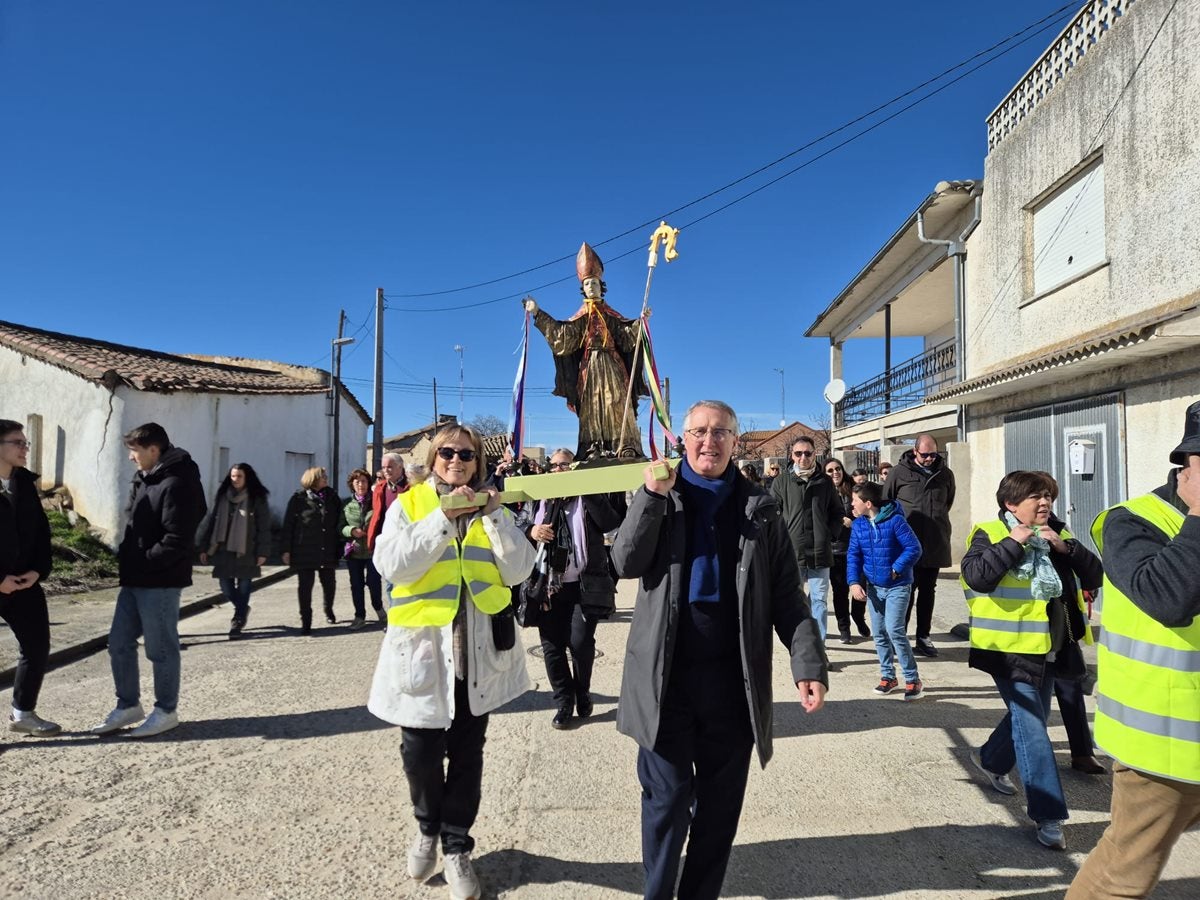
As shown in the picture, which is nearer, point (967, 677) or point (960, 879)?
point (960, 879)

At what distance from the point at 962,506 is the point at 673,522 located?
1092cm

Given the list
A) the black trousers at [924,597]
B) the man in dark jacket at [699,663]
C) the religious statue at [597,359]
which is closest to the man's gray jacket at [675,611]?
the man in dark jacket at [699,663]

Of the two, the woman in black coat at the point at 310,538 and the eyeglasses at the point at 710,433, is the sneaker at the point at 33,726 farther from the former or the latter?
the eyeglasses at the point at 710,433

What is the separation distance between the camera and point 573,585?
466cm

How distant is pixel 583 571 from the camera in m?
4.53

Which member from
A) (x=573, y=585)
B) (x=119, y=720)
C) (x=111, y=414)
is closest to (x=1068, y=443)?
(x=573, y=585)

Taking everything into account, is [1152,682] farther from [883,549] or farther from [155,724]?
[155,724]

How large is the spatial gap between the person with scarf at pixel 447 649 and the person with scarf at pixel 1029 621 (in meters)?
2.09

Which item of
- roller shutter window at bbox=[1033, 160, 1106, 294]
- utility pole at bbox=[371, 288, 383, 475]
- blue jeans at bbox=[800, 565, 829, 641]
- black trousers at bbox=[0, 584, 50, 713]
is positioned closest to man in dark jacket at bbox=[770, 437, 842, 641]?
blue jeans at bbox=[800, 565, 829, 641]

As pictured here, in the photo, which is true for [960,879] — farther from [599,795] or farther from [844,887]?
[599,795]

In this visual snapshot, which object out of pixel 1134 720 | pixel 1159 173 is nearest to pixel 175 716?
pixel 1134 720

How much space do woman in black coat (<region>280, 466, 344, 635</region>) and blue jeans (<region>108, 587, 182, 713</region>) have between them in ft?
9.75

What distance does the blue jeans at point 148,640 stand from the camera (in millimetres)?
4363

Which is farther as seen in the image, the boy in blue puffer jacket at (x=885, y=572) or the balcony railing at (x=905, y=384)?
the balcony railing at (x=905, y=384)
